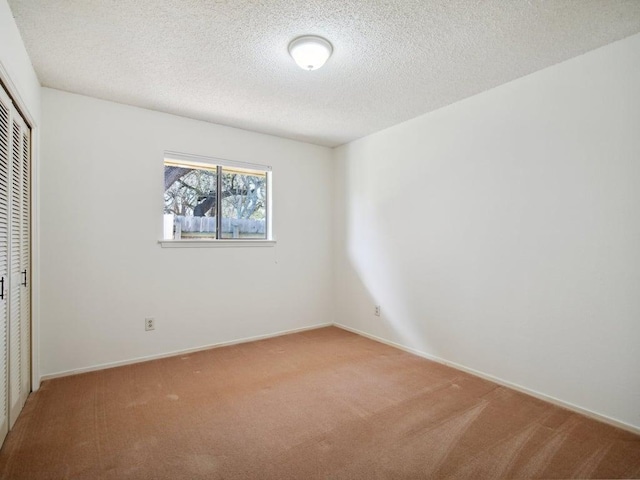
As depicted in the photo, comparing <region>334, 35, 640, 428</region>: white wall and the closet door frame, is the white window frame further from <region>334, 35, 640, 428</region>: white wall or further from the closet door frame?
<region>334, 35, 640, 428</region>: white wall

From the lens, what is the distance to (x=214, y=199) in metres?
3.82

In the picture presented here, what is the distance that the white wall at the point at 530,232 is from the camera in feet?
7.04

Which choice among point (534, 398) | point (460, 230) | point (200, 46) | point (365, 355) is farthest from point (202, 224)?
point (534, 398)

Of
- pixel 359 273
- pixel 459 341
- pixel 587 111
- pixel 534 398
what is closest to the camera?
pixel 587 111

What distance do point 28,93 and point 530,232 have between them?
3.81m

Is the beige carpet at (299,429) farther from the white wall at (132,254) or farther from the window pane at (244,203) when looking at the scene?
the window pane at (244,203)

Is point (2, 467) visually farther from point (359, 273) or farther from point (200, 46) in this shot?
point (359, 273)

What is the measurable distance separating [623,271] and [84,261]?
410 cm

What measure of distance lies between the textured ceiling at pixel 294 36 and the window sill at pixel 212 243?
1324 mm

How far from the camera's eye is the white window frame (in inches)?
135

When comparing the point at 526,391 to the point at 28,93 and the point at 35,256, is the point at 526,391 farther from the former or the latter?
the point at 28,93

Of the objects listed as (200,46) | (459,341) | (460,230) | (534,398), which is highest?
(200,46)

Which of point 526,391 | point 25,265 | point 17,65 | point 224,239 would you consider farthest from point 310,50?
point 526,391

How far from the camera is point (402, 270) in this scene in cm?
365
